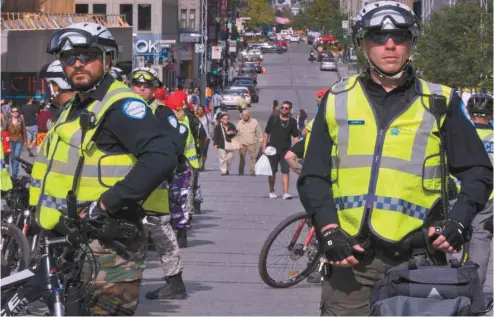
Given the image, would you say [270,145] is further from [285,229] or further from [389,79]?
[389,79]

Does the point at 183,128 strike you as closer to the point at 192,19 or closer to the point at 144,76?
the point at 144,76

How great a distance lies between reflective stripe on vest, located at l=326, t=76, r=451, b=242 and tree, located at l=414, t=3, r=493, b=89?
33.2 meters

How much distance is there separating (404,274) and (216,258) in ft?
29.5

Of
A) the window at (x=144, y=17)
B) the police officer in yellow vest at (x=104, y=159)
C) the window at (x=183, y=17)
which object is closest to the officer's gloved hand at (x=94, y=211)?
the police officer in yellow vest at (x=104, y=159)

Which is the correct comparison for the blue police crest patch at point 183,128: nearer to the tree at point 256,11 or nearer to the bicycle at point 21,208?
the bicycle at point 21,208

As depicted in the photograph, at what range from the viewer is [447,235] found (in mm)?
4973

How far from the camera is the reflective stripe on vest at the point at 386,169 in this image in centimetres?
514

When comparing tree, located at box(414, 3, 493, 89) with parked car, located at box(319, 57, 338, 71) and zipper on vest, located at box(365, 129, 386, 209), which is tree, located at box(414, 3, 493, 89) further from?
parked car, located at box(319, 57, 338, 71)

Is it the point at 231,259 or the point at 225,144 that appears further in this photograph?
the point at 225,144

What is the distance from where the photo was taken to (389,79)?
5.24 meters

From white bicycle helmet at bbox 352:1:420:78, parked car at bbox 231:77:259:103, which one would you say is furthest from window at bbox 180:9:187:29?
white bicycle helmet at bbox 352:1:420:78

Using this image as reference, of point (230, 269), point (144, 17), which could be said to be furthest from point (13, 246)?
point (144, 17)

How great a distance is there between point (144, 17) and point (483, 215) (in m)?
74.1

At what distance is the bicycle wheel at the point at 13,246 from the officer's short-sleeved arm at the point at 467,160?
5691 mm
